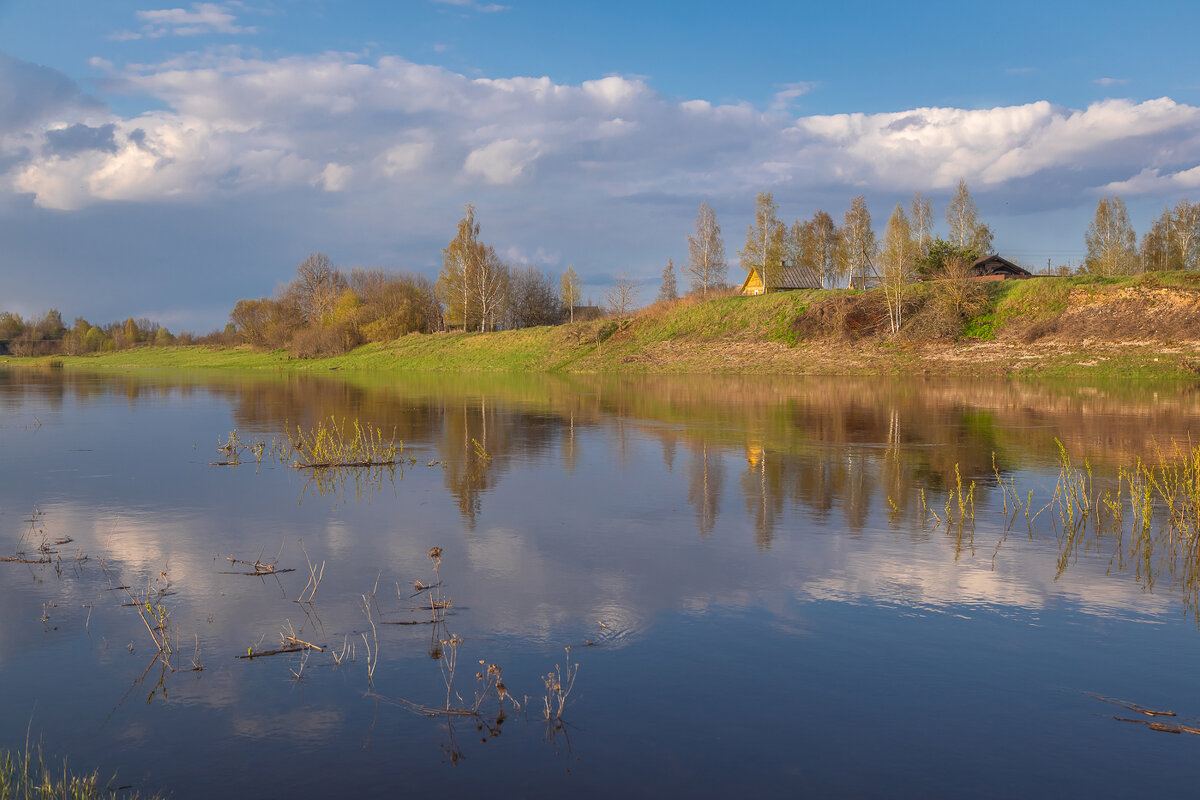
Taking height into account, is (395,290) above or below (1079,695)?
above

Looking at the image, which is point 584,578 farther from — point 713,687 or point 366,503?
point 366,503

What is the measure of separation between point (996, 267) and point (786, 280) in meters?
23.3

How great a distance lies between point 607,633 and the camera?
7418 millimetres

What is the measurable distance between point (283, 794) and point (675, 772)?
2.41 m

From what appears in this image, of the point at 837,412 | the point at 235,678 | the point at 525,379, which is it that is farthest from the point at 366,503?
the point at 525,379

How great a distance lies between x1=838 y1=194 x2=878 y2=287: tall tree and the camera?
8956 centimetres

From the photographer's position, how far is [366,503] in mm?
13312

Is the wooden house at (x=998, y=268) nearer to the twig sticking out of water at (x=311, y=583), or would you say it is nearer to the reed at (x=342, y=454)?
the reed at (x=342, y=454)

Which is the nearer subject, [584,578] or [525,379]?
[584,578]

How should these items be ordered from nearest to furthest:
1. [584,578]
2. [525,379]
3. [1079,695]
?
1. [1079,695]
2. [584,578]
3. [525,379]

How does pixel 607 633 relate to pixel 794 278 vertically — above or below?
below

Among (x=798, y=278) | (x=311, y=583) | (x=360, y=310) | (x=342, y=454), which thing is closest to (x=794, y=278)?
(x=798, y=278)

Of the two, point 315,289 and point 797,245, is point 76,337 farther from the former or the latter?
point 797,245

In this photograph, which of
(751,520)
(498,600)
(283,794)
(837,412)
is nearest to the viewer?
(283,794)
